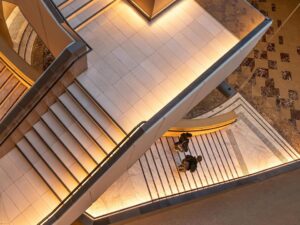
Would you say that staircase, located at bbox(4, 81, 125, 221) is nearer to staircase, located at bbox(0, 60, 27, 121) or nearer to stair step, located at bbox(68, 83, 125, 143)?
stair step, located at bbox(68, 83, 125, 143)

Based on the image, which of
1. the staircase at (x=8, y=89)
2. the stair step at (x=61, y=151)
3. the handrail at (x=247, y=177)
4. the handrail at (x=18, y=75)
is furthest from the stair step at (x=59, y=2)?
the handrail at (x=247, y=177)

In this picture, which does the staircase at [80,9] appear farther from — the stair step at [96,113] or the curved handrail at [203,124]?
the curved handrail at [203,124]

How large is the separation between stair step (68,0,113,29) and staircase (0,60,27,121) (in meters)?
1.97

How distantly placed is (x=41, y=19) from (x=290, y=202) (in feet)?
20.4

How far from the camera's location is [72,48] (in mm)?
5945

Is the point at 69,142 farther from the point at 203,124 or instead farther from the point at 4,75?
the point at 203,124

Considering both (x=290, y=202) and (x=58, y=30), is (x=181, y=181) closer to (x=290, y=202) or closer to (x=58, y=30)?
(x=290, y=202)

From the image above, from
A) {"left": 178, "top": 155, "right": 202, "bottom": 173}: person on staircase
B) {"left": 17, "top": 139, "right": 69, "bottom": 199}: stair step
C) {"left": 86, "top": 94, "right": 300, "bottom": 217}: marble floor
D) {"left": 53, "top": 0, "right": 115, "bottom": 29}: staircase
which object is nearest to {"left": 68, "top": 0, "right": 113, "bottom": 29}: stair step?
{"left": 53, "top": 0, "right": 115, "bottom": 29}: staircase

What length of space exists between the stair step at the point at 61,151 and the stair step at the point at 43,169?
0.38 m

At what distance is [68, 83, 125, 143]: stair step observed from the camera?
21.4 feet

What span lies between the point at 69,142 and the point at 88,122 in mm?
526

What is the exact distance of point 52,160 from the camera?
665 centimetres

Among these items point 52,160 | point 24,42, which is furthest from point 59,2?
point 24,42

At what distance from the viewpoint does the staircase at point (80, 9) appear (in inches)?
291
